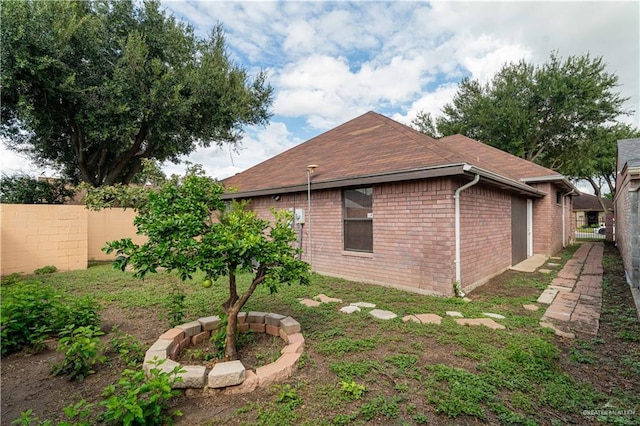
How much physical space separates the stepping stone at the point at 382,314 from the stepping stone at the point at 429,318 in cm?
36

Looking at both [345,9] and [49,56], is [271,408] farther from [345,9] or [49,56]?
[49,56]

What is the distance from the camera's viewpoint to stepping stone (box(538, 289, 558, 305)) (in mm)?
5177

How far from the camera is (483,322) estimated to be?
4137 mm

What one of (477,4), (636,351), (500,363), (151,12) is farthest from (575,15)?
(151,12)

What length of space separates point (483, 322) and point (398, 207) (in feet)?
8.64

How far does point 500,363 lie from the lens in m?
2.94

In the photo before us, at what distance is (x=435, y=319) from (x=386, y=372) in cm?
175

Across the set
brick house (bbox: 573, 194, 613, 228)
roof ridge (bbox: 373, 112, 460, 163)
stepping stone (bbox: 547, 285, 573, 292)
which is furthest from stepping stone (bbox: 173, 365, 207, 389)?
brick house (bbox: 573, 194, 613, 228)

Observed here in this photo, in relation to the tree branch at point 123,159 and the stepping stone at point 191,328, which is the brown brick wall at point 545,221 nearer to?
the stepping stone at point 191,328

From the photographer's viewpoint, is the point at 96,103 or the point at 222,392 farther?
the point at 96,103

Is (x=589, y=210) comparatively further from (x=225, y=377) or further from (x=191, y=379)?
(x=191, y=379)

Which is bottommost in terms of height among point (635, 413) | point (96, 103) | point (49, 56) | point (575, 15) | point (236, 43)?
point (635, 413)

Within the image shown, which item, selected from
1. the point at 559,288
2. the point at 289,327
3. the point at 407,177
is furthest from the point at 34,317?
the point at 559,288

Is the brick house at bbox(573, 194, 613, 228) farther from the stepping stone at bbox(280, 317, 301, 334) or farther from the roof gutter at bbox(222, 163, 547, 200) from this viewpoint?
the stepping stone at bbox(280, 317, 301, 334)
